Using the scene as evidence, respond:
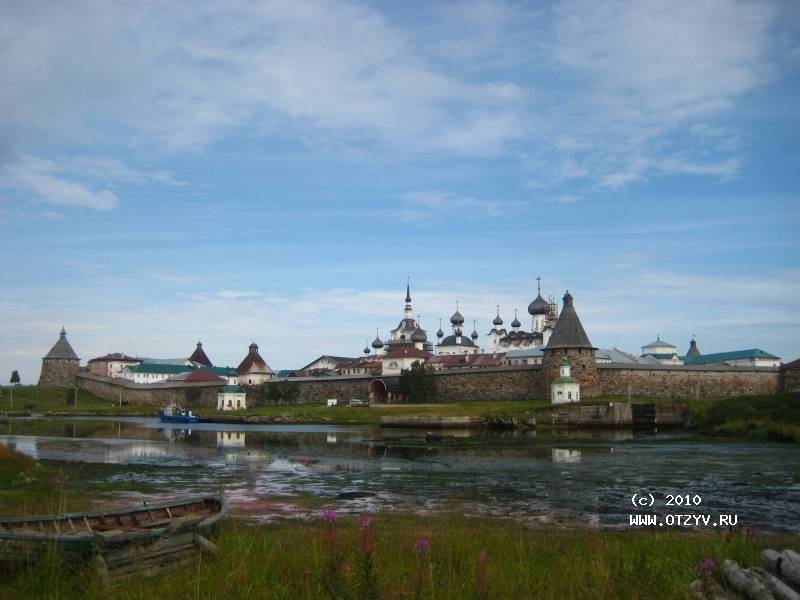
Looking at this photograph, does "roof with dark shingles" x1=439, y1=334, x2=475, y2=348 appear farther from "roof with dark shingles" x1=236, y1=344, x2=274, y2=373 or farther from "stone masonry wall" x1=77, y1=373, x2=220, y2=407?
"stone masonry wall" x1=77, y1=373, x2=220, y2=407

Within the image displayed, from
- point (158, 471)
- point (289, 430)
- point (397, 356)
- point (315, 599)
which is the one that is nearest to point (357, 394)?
point (397, 356)

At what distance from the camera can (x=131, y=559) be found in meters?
6.91

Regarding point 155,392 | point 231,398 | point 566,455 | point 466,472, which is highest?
point 155,392

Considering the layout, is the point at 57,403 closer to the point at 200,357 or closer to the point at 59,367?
the point at 59,367

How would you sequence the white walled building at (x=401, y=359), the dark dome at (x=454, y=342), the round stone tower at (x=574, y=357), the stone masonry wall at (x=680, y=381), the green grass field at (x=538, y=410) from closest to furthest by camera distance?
the green grass field at (x=538, y=410) < the round stone tower at (x=574, y=357) < the stone masonry wall at (x=680, y=381) < the white walled building at (x=401, y=359) < the dark dome at (x=454, y=342)

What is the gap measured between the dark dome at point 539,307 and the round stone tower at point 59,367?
57062 mm

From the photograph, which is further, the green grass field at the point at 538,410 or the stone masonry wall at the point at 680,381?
the stone masonry wall at the point at 680,381

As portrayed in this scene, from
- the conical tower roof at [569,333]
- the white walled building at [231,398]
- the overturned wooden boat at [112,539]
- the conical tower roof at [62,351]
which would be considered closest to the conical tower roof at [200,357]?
the conical tower roof at [62,351]

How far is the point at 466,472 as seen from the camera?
770 inches

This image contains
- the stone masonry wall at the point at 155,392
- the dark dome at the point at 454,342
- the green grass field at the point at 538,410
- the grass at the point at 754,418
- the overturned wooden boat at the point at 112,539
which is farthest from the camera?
the dark dome at the point at 454,342

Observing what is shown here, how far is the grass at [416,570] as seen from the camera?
5824 millimetres

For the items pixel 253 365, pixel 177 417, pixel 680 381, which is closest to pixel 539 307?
pixel 253 365

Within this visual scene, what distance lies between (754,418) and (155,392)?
5897 centimetres

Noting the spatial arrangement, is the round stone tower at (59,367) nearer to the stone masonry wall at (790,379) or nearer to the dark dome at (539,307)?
the dark dome at (539,307)
